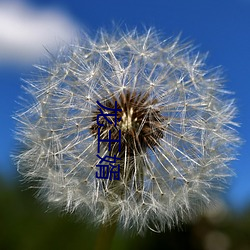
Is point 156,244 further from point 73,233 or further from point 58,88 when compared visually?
point 58,88

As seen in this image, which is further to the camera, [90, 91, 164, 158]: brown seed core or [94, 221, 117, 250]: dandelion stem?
[90, 91, 164, 158]: brown seed core

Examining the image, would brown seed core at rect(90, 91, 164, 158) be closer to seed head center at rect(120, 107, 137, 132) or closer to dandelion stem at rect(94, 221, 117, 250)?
seed head center at rect(120, 107, 137, 132)

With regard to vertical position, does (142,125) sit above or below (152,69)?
below

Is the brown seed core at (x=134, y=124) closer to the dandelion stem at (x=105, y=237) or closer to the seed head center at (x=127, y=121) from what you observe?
the seed head center at (x=127, y=121)

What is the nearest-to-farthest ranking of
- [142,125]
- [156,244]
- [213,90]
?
[142,125] → [213,90] → [156,244]

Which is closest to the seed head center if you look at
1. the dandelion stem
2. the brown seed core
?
the brown seed core

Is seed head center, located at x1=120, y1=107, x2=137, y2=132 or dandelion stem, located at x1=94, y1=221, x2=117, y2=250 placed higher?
seed head center, located at x1=120, y1=107, x2=137, y2=132

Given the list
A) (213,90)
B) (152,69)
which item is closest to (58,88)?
(152,69)
